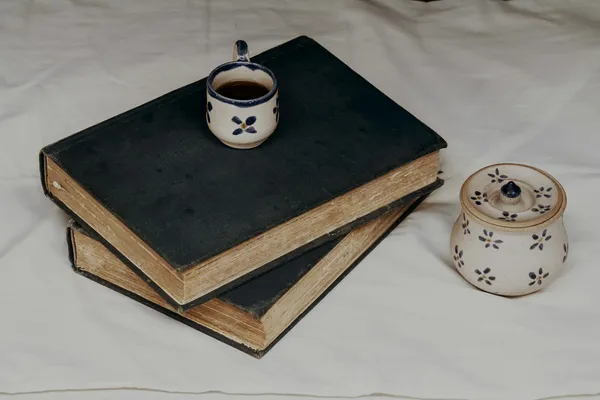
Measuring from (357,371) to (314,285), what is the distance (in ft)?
0.31


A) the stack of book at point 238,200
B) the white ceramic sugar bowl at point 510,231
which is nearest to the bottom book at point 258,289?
the stack of book at point 238,200

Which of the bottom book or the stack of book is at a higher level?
the stack of book

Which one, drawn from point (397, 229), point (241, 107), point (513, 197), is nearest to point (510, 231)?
point (513, 197)

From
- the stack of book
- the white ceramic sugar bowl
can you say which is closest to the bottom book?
the stack of book

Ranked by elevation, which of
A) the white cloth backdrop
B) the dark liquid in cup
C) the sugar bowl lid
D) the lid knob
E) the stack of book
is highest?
the dark liquid in cup

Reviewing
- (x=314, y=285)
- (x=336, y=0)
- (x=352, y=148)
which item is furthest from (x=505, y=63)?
(x=314, y=285)

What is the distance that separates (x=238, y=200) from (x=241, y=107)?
0.28 ft

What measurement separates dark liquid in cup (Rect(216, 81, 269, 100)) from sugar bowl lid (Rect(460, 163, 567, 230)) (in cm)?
21

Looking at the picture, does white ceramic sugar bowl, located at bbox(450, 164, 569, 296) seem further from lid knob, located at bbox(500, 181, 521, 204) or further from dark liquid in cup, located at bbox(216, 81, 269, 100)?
dark liquid in cup, located at bbox(216, 81, 269, 100)

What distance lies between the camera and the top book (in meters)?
0.93

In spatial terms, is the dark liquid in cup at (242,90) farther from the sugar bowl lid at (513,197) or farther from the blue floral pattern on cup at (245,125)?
the sugar bowl lid at (513,197)

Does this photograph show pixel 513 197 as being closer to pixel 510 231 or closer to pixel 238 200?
pixel 510 231

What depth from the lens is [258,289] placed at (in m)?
0.93

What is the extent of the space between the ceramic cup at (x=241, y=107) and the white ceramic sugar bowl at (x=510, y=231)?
19 cm
